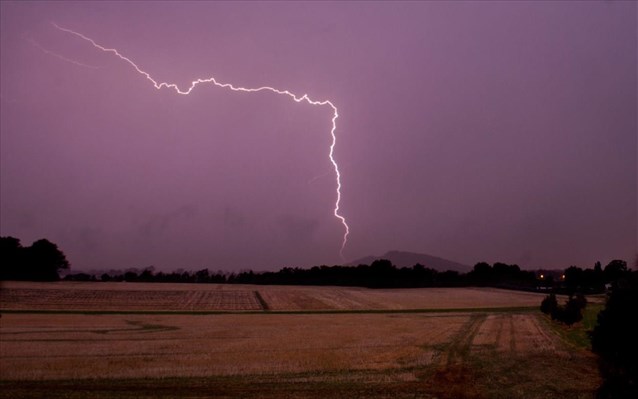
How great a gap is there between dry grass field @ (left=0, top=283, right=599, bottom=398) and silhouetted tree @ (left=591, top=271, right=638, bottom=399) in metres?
1.10

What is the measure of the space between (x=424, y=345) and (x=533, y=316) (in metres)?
27.6

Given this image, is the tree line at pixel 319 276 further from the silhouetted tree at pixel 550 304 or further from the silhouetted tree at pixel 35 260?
the silhouetted tree at pixel 550 304

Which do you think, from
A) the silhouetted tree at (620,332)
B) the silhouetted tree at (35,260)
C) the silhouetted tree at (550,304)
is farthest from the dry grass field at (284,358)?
the silhouetted tree at (35,260)

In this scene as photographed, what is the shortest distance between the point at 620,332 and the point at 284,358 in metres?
14.2

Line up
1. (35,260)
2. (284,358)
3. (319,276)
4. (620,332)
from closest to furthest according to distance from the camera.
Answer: (620,332) < (284,358) < (35,260) < (319,276)

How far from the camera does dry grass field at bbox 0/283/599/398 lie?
2044 cm

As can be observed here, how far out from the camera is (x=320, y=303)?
70.9m

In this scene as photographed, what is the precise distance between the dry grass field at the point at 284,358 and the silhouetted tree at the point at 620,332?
1102 mm

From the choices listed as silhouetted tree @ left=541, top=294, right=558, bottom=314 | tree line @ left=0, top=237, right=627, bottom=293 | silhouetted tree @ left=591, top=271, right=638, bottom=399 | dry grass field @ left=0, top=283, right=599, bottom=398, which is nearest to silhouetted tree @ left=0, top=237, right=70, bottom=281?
tree line @ left=0, top=237, right=627, bottom=293

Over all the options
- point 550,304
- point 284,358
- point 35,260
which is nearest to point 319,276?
point 35,260

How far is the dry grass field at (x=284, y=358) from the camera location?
67.1 ft

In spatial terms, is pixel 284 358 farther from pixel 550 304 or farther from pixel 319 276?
pixel 319 276

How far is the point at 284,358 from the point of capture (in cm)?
2652

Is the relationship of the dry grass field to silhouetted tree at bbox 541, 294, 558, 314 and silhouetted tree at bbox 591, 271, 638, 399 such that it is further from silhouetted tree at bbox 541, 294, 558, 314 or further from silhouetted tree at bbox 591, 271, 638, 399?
Result: silhouetted tree at bbox 541, 294, 558, 314
